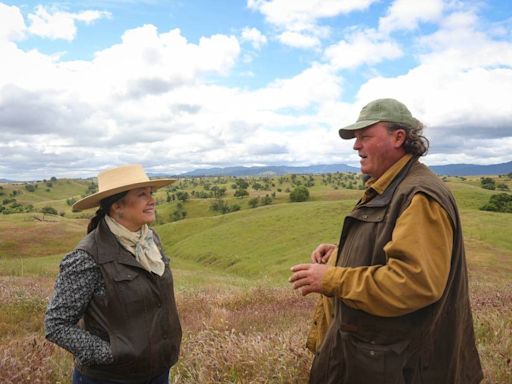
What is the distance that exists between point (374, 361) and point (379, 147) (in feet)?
5.05

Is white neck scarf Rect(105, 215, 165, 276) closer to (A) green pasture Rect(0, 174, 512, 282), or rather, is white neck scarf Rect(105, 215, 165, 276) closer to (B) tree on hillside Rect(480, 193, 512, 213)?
(A) green pasture Rect(0, 174, 512, 282)

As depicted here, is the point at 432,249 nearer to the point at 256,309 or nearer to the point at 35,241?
the point at 256,309

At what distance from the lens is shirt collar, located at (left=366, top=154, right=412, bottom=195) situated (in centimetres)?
318

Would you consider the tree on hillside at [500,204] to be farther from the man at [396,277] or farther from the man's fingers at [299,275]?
the man's fingers at [299,275]

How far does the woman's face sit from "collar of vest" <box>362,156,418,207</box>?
6.37ft

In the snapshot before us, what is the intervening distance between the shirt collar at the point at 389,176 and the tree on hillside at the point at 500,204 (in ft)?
222

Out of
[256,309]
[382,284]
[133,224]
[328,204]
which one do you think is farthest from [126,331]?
[328,204]

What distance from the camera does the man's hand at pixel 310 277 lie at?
296cm

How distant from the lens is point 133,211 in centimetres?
385

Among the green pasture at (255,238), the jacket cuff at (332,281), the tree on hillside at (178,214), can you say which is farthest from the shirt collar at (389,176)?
the tree on hillside at (178,214)

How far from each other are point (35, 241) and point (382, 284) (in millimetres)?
62880

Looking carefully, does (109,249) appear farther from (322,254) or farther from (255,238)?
(255,238)

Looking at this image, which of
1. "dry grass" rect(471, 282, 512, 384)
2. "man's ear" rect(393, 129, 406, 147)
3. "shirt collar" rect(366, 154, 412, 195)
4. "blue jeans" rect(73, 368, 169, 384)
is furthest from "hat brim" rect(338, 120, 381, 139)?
"dry grass" rect(471, 282, 512, 384)

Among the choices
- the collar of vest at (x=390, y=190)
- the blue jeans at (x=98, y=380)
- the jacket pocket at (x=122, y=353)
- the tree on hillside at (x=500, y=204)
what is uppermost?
the collar of vest at (x=390, y=190)
